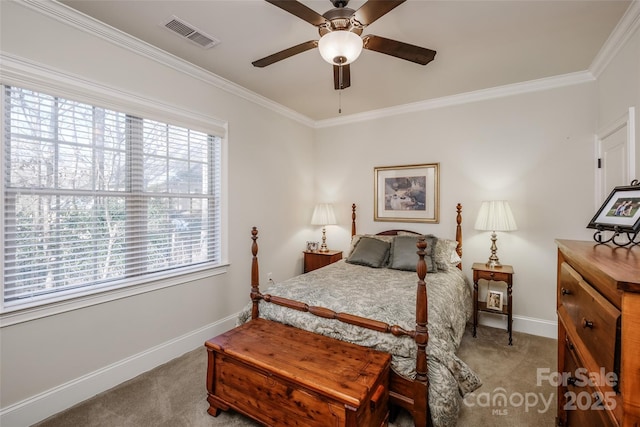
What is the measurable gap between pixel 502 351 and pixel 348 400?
85.8 inches

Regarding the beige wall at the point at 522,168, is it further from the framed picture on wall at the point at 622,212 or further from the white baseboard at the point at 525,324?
the framed picture on wall at the point at 622,212

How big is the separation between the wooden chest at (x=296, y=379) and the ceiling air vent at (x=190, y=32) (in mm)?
2374

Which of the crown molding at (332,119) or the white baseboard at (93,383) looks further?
the crown molding at (332,119)

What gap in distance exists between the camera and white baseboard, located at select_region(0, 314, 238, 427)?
1839 millimetres

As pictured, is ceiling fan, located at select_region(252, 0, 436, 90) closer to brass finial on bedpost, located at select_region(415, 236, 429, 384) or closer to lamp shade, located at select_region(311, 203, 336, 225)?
brass finial on bedpost, located at select_region(415, 236, 429, 384)

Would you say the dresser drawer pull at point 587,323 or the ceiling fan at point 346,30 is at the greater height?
the ceiling fan at point 346,30

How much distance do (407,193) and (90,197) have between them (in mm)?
3441

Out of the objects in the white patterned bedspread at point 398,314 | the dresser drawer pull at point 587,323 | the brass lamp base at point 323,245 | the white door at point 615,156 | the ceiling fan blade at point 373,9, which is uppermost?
the ceiling fan blade at point 373,9

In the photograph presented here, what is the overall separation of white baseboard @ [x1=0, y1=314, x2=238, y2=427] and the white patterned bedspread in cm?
78

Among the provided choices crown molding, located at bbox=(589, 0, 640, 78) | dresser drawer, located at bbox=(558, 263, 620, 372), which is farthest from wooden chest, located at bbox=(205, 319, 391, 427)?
crown molding, located at bbox=(589, 0, 640, 78)

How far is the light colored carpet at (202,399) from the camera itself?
1.89m

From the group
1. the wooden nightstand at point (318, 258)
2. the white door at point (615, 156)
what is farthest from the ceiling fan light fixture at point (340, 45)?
the wooden nightstand at point (318, 258)

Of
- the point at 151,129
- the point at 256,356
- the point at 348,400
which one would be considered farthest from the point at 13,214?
the point at 348,400

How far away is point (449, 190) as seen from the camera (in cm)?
366
